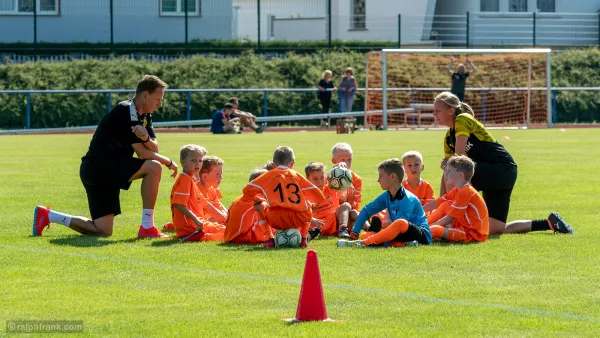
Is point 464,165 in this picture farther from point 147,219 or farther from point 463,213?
point 147,219

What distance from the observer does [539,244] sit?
10734 millimetres

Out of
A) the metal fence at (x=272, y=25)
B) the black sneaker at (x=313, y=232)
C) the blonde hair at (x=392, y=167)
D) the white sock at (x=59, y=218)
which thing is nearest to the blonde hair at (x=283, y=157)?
the black sneaker at (x=313, y=232)

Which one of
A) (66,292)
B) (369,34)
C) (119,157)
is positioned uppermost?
(369,34)

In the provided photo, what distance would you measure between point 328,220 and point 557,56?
37863mm

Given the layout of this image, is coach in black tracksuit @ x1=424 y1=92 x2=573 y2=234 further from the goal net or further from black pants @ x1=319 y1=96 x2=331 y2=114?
black pants @ x1=319 y1=96 x2=331 y2=114

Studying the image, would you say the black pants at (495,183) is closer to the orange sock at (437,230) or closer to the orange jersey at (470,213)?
the orange jersey at (470,213)

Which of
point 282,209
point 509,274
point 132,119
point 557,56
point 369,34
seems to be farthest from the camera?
point 369,34

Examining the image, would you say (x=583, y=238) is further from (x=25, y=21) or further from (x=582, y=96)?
(x=25, y=21)

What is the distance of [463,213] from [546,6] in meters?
47.5

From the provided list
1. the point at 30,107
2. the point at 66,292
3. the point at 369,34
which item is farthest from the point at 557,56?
the point at 66,292

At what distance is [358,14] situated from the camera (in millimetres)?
54875

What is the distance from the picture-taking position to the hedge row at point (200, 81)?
3941cm

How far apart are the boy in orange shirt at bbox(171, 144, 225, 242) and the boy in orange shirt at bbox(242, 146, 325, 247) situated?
73cm

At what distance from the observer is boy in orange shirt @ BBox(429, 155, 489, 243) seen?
10.8m
